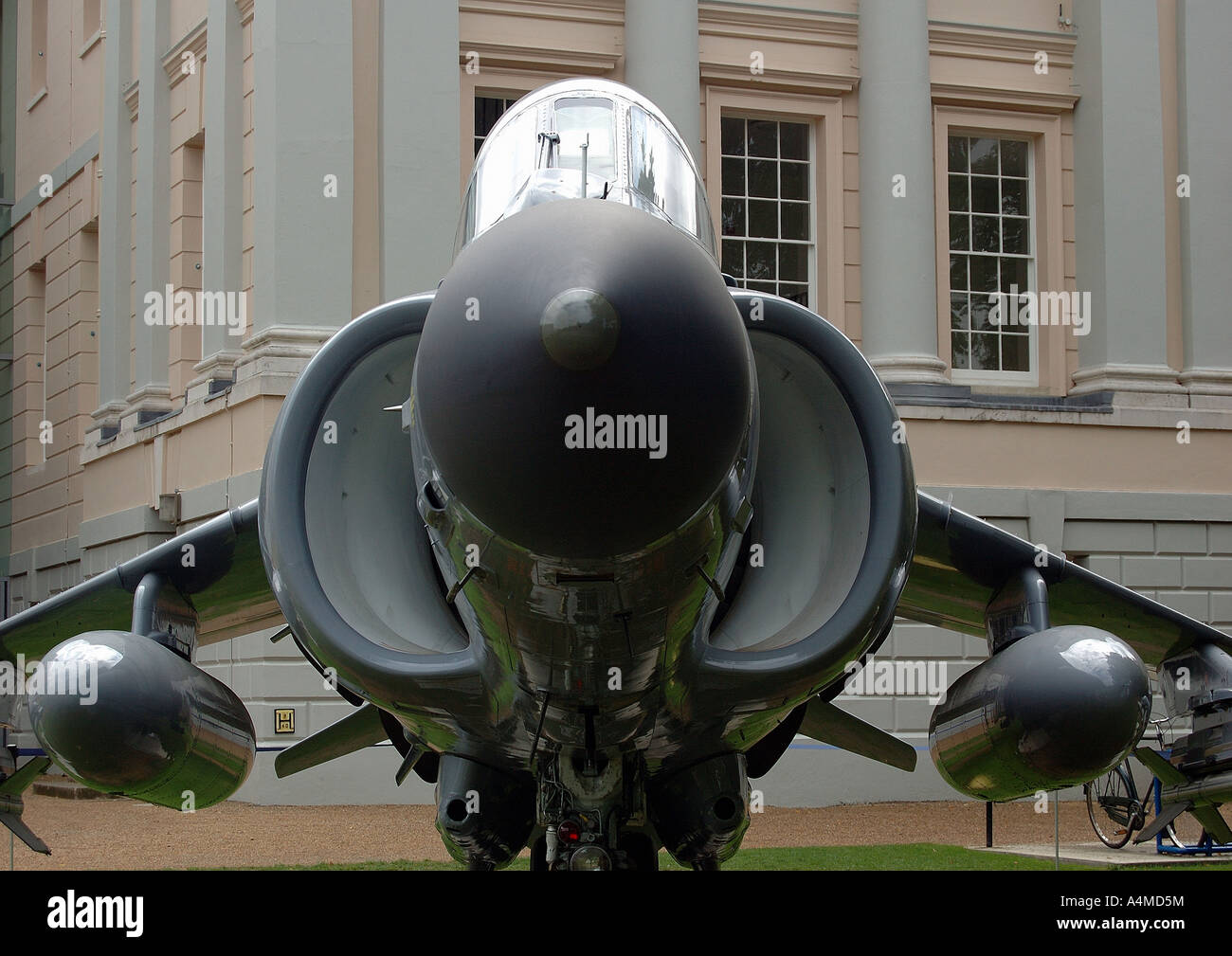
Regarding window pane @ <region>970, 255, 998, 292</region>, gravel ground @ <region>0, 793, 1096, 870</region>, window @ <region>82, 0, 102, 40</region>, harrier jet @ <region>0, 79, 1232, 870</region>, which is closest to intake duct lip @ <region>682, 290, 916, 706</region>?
harrier jet @ <region>0, 79, 1232, 870</region>

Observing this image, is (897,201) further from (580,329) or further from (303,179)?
(580,329)

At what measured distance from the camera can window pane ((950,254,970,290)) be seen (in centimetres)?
2092

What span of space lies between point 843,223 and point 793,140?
58.1 inches

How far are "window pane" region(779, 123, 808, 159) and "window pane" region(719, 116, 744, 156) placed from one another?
582 mm

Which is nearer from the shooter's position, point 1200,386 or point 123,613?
point 123,613

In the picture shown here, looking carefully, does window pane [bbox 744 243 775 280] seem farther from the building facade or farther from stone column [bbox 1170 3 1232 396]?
stone column [bbox 1170 3 1232 396]

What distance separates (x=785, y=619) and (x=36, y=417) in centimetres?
2894

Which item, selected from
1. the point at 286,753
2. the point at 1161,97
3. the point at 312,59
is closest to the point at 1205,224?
the point at 1161,97

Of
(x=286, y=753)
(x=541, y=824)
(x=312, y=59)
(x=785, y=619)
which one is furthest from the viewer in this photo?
(x=312, y=59)

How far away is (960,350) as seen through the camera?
68.1 ft

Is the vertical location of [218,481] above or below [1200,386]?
below

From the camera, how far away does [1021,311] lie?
20953mm

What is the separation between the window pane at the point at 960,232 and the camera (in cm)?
2098
